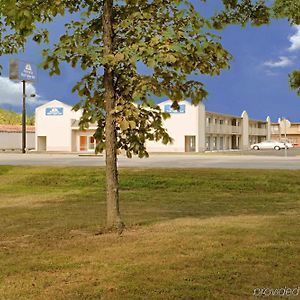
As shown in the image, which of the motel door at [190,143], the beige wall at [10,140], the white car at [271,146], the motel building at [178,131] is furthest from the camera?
the white car at [271,146]

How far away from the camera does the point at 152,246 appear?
289 inches

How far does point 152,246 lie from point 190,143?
53523 mm

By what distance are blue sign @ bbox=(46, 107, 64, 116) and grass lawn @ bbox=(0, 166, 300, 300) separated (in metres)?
49.8

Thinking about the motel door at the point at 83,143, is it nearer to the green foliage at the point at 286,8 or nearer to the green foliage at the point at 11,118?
the green foliage at the point at 11,118

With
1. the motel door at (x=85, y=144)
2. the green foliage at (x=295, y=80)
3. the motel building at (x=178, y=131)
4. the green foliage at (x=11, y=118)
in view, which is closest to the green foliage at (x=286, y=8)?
the green foliage at (x=295, y=80)

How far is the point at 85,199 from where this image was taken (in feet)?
49.8

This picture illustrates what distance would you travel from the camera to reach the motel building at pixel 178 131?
Result: 59.4 m

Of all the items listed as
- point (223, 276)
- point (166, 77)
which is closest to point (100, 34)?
point (166, 77)

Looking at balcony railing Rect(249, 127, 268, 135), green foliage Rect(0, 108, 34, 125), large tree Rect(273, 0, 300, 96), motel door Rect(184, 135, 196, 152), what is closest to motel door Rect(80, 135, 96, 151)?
motel door Rect(184, 135, 196, 152)

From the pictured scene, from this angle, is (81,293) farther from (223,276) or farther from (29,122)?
(29,122)

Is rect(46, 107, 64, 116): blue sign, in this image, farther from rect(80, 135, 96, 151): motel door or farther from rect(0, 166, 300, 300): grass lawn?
rect(0, 166, 300, 300): grass lawn

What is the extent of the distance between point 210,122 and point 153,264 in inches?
2348

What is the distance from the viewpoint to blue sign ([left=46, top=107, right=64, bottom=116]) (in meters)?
65.2

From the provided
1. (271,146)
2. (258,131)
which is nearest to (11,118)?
(258,131)
